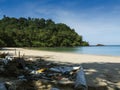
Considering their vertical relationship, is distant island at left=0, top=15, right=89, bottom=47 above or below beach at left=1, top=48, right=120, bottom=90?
above

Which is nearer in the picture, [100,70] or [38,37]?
[100,70]

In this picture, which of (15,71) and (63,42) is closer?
(15,71)

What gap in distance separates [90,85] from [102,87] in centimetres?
36

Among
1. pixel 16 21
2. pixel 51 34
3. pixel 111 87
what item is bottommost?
pixel 111 87

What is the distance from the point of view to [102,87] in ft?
18.7

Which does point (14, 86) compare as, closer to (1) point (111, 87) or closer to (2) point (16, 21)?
(1) point (111, 87)

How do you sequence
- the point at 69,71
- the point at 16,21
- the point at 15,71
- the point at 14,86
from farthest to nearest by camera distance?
1. the point at 16,21
2. the point at 69,71
3. the point at 15,71
4. the point at 14,86

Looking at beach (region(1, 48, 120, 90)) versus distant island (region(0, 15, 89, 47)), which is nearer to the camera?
beach (region(1, 48, 120, 90))

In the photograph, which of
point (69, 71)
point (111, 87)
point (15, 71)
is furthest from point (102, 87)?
point (15, 71)

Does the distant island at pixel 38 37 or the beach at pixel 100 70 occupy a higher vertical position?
the distant island at pixel 38 37

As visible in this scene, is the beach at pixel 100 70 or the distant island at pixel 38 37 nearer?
the beach at pixel 100 70


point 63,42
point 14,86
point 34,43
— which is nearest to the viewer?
point 14,86

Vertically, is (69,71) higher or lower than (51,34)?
lower

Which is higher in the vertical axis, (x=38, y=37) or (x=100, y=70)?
(x=38, y=37)
